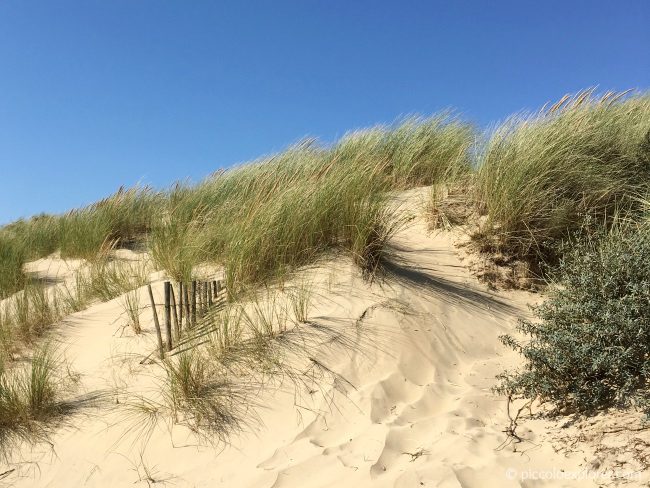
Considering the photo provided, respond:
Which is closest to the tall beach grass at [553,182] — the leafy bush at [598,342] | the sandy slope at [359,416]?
the sandy slope at [359,416]

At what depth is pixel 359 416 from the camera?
10.2ft

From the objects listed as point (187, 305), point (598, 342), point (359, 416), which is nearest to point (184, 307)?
point (187, 305)

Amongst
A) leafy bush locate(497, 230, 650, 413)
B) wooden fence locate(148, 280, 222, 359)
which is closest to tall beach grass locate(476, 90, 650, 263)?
leafy bush locate(497, 230, 650, 413)

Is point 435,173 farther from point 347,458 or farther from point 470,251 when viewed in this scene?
point 347,458

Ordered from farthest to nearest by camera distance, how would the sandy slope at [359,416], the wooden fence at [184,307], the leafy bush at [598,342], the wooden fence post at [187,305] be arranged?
the wooden fence post at [187,305] < the wooden fence at [184,307] < the leafy bush at [598,342] < the sandy slope at [359,416]

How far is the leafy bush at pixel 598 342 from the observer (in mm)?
2678

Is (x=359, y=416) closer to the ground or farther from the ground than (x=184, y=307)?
closer to the ground

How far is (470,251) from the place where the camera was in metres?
5.10

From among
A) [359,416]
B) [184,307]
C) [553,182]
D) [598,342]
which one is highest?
[553,182]

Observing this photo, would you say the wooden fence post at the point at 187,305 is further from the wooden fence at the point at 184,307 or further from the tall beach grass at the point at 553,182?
the tall beach grass at the point at 553,182

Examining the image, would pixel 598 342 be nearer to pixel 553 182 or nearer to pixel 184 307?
pixel 553 182

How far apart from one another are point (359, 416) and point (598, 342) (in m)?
1.40

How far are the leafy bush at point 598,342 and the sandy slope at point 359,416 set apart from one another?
0.24 metres

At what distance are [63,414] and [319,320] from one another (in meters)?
1.90
